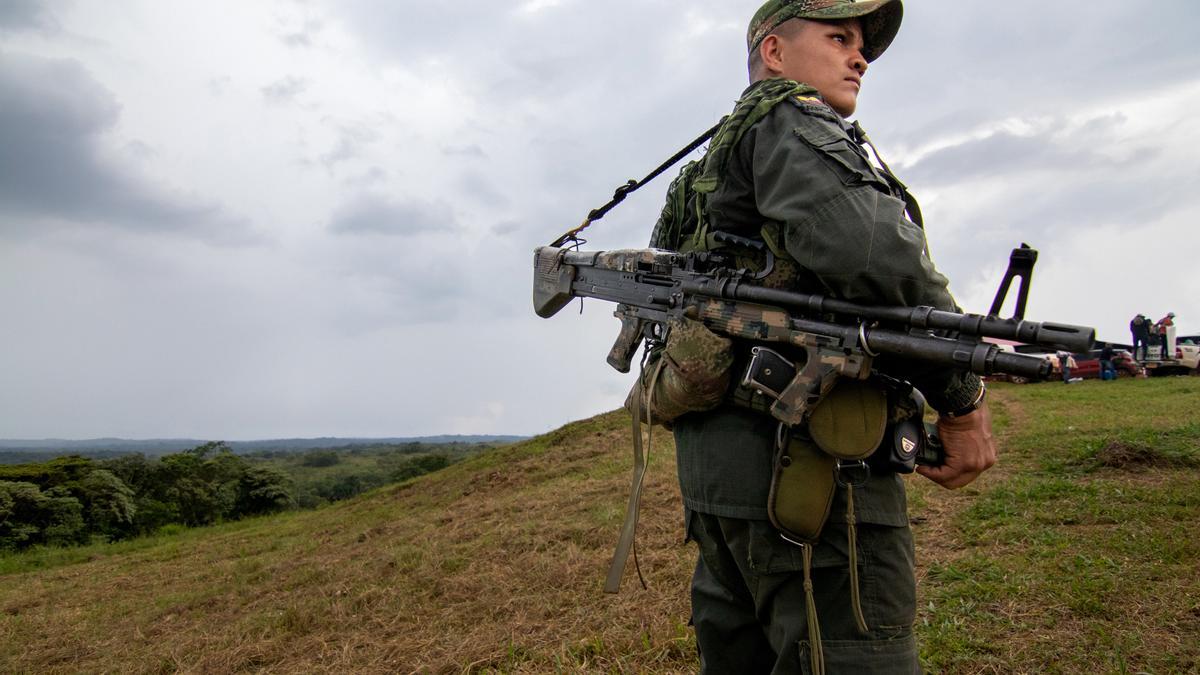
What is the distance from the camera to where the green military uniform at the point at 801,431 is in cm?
191

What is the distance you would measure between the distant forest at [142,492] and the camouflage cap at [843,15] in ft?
52.9

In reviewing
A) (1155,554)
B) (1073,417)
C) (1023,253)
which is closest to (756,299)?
(1023,253)

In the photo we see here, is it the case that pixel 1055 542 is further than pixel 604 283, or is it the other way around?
pixel 1055 542

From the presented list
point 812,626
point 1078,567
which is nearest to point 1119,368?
point 1078,567

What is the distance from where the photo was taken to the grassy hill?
152 inches

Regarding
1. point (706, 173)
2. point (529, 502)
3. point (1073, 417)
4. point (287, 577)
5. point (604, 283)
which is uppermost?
point (706, 173)

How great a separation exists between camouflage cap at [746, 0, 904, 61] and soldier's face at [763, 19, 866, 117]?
1.6 inches

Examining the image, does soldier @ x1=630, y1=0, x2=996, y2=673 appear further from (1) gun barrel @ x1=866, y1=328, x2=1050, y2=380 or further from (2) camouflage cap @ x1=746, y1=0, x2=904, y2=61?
(1) gun barrel @ x1=866, y1=328, x2=1050, y2=380

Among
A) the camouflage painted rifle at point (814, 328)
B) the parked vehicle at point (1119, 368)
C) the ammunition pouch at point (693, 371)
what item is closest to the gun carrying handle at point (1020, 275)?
the camouflage painted rifle at point (814, 328)

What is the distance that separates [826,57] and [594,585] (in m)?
4.29

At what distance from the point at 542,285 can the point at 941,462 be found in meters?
1.84

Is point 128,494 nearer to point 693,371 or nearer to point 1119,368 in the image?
point 693,371

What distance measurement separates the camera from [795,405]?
6.45ft

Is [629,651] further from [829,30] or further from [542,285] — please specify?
[829,30]
